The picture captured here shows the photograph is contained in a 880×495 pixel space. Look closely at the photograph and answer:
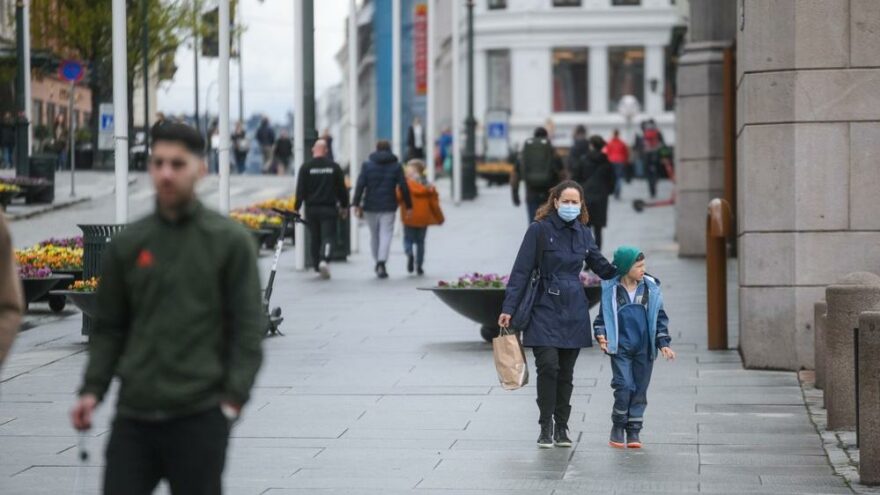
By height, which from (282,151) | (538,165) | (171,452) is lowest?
(171,452)

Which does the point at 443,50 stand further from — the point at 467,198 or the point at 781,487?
the point at 781,487

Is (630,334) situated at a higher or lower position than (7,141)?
lower

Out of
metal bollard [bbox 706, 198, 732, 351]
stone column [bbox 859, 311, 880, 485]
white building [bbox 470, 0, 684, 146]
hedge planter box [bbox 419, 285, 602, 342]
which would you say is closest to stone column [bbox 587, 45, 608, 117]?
white building [bbox 470, 0, 684, 146]

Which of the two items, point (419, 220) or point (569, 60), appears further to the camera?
point (569, 60)

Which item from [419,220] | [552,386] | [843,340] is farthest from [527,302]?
[419,220]

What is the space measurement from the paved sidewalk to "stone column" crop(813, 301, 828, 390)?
0.77ft

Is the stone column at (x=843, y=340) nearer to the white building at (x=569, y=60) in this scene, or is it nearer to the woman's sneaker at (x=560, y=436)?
the woman's sneaker at (x=560, y=436)

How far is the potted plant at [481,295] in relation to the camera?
1602cm

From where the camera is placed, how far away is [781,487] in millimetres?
9438

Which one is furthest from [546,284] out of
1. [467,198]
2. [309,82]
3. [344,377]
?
[467,198]

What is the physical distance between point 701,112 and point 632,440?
1600 cm

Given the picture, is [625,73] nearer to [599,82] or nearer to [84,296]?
[599,82]

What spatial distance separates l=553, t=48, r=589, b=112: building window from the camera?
86.4 m

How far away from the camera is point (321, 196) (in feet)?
78.2
